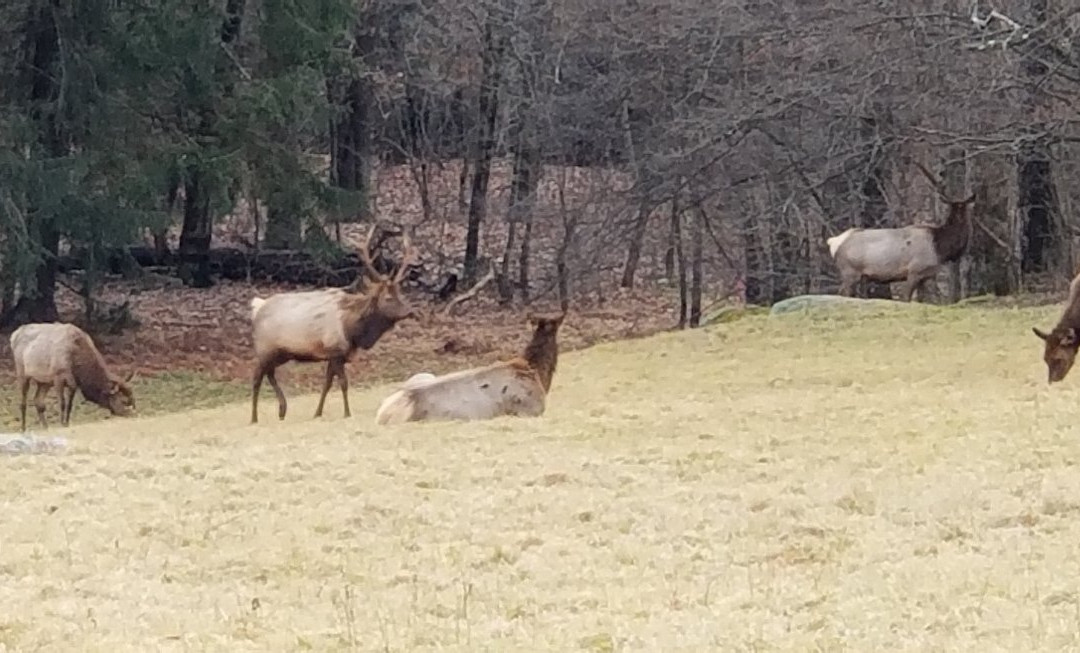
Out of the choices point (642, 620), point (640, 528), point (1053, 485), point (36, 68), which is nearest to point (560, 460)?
point (640, 528)

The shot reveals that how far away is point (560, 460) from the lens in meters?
9.46

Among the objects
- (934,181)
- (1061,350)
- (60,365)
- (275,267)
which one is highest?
(934,181)

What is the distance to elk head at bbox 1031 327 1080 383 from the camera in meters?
13.7

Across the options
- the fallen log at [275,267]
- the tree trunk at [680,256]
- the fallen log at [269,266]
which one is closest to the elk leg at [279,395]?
the tree trunk at [680,256]

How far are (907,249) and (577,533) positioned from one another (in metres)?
15.3

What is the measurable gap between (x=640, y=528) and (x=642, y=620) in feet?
5.38

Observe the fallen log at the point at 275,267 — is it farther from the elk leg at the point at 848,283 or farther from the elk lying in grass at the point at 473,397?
the elk lying in grass at the point at 473,397

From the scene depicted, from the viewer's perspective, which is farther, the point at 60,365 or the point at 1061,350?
the point at 60,365

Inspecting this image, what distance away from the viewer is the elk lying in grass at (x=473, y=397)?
11.9 metres

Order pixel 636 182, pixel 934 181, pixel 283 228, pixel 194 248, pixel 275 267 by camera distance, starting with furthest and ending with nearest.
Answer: pixel 275 267
pixel 194 248
pixel 283 228
pixel 636 182
pixel 934 181

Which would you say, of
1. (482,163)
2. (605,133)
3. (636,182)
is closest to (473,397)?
(636,182)

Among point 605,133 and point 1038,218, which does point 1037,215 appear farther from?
point 605,133

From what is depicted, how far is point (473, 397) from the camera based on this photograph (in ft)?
39.2

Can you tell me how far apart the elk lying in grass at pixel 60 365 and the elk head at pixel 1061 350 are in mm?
9433
